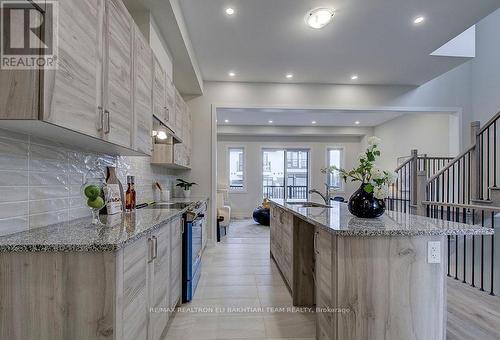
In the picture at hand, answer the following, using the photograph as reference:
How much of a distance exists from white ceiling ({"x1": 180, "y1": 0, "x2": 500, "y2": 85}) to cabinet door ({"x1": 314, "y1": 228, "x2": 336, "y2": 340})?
2392mm

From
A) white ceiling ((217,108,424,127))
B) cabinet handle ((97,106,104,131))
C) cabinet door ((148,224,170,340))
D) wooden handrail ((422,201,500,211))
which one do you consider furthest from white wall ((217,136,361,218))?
cabinet handle ((97,106,104,131))

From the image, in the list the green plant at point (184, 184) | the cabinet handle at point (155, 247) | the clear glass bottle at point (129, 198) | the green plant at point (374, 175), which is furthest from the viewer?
the green plant at point (184, 184)

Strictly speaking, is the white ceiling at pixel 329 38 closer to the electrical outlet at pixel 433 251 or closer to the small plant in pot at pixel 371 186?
the small plant in pot at pixel 371 186

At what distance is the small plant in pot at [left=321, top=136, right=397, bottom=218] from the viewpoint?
193cm

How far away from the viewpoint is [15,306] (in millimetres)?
1112

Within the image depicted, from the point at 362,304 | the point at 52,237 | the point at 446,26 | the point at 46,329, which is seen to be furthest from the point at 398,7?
the point at 46,329

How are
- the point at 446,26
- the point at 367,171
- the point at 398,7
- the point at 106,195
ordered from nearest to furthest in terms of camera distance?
the point at 106,195 → the point at 367,171 → the point at 398,7 → the point at 446,26

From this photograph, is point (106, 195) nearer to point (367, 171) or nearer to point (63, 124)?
point (63, 124)

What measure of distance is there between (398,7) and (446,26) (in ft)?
2.78

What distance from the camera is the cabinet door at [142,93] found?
1985 millimetres

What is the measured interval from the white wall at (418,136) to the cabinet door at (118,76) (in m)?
5.90

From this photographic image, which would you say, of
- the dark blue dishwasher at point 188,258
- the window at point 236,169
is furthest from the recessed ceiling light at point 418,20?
the window at point 236,169

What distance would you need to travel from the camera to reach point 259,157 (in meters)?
8.74

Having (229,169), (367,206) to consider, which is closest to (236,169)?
(229,169)
